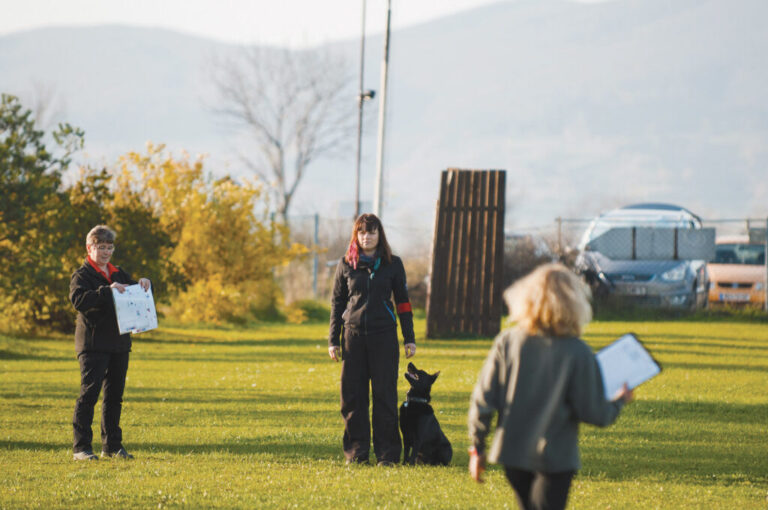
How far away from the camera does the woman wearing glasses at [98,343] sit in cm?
834

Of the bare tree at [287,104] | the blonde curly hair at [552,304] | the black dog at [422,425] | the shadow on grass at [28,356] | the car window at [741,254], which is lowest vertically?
the shadow on grass at [28,356]

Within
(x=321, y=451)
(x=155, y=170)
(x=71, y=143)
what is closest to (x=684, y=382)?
(x=321, y=451)

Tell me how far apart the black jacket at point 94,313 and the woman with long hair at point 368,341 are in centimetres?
171

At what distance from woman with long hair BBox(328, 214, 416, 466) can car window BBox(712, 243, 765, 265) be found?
21054mm

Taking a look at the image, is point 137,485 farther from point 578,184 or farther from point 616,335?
point 578,184

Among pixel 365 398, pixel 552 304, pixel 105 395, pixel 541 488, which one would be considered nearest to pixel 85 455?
pixel 105 395

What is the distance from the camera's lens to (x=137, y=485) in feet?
24.3

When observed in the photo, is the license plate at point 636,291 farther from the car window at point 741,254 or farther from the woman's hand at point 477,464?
the woman's hand at point 477,464

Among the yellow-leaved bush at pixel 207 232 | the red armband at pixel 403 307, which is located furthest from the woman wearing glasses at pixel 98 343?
the yellow-leaved bush at pixel 207 232

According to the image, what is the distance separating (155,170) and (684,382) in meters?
14.3

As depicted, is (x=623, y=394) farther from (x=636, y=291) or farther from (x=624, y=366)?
(x=636, y=291)

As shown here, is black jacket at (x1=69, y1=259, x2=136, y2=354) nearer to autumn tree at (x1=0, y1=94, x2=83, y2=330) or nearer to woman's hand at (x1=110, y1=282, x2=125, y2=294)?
woman's hand at (x1=110, y1=282, x2=125, y2=294)

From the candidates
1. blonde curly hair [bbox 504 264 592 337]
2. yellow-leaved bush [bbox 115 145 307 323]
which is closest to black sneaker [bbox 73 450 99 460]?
blonde curly hair [bbox 504 264 592 337]

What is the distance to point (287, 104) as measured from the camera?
68625 mm
